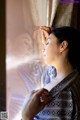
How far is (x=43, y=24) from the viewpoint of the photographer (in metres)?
1.41

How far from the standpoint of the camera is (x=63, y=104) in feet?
3.54

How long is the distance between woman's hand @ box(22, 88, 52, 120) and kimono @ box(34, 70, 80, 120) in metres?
0.04

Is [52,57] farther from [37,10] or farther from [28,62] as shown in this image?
[37,10]

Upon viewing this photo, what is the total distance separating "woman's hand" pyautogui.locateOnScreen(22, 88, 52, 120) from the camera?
1.03 meters

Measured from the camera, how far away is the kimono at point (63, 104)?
1.08 meters

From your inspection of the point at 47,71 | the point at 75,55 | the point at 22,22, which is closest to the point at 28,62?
the point at 47,71

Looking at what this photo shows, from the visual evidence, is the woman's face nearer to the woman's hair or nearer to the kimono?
the woman's hair

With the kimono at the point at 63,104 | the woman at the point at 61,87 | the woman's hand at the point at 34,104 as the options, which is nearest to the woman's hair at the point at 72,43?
the woman at the point at 61,87

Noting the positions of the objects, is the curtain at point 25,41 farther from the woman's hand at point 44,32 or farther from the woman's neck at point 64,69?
the woman's neck at point 64,69

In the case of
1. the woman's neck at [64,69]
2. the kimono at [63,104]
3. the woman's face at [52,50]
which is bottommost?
the kimono at [63,104]

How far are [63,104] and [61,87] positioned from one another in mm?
80

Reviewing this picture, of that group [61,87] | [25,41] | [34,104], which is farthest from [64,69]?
[25,41]

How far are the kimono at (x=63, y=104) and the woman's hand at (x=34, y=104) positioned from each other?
4cm

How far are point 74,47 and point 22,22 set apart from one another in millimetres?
402
